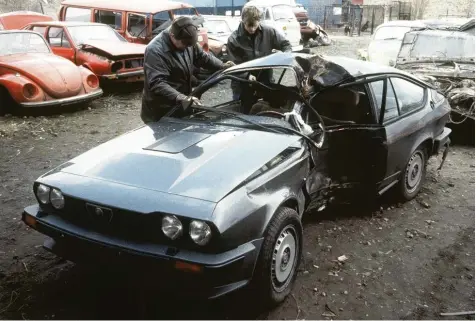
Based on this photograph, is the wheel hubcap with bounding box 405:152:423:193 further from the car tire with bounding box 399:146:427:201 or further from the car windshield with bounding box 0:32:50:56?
the car windshield with bounding box 0:32:50:56

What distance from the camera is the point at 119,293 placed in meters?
3.11

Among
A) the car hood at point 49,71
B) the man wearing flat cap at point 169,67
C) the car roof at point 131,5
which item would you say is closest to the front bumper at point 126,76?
the car hood at point 49,71

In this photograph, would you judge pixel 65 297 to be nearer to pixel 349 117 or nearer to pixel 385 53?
pixel 349 117

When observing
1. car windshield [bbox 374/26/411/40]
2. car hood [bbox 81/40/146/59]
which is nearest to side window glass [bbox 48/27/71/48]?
car hood [bbox 81/40/146/59]

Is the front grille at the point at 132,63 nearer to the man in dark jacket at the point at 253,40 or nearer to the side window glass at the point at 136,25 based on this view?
the side window glass at the point at 136,25

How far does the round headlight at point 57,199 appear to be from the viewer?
284cm

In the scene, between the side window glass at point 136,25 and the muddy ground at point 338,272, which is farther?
the side window glass at point 136,25

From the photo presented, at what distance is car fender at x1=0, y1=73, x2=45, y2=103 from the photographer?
739 cm

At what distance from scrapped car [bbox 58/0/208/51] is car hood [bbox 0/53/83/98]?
302 cm

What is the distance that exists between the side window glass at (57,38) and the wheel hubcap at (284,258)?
26.5 feet

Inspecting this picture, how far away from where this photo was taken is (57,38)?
380 inches

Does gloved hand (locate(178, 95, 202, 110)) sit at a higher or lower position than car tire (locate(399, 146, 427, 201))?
higher

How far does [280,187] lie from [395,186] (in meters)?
2.02

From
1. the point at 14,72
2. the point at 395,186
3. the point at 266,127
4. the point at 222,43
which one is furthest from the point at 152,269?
the point at 222,43
